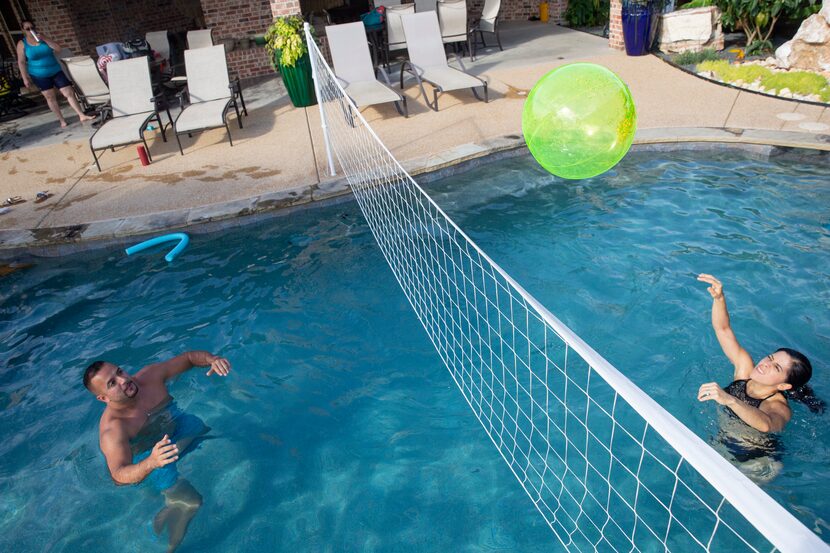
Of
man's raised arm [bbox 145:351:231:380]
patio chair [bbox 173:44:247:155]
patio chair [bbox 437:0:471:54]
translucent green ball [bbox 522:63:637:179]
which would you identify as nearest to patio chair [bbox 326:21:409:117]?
patio chair [bbox 173:44:247:155]

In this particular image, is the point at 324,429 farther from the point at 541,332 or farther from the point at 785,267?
the point at 785,267

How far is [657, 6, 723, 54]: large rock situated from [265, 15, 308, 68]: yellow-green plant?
6.60 metres

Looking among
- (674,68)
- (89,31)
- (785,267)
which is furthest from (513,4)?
(785,267)

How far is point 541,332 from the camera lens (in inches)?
186

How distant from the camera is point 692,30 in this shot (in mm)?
10117

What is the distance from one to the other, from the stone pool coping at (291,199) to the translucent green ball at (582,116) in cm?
320

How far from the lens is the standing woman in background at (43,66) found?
30.0 ft

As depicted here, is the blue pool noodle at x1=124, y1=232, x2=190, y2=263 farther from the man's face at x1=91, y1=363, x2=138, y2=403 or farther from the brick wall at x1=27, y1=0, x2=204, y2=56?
the brick wall at x1=27, y1=0, x2=204, y2=56

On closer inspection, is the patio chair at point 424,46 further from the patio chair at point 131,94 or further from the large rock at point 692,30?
the large rock at point 692,30

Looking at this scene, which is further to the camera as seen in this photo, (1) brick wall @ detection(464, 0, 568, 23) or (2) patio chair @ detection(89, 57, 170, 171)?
(1) brick wall @ detection(464, 0, 568, 23)

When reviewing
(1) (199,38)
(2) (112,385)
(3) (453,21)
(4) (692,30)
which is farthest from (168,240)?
(4) (692,30)

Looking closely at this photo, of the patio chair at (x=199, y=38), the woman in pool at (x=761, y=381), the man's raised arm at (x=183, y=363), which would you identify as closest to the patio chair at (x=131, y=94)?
the patio chair at (x=199, y=38)

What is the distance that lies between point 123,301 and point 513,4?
13200 mm

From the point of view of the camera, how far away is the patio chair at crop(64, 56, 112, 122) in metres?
9.27
